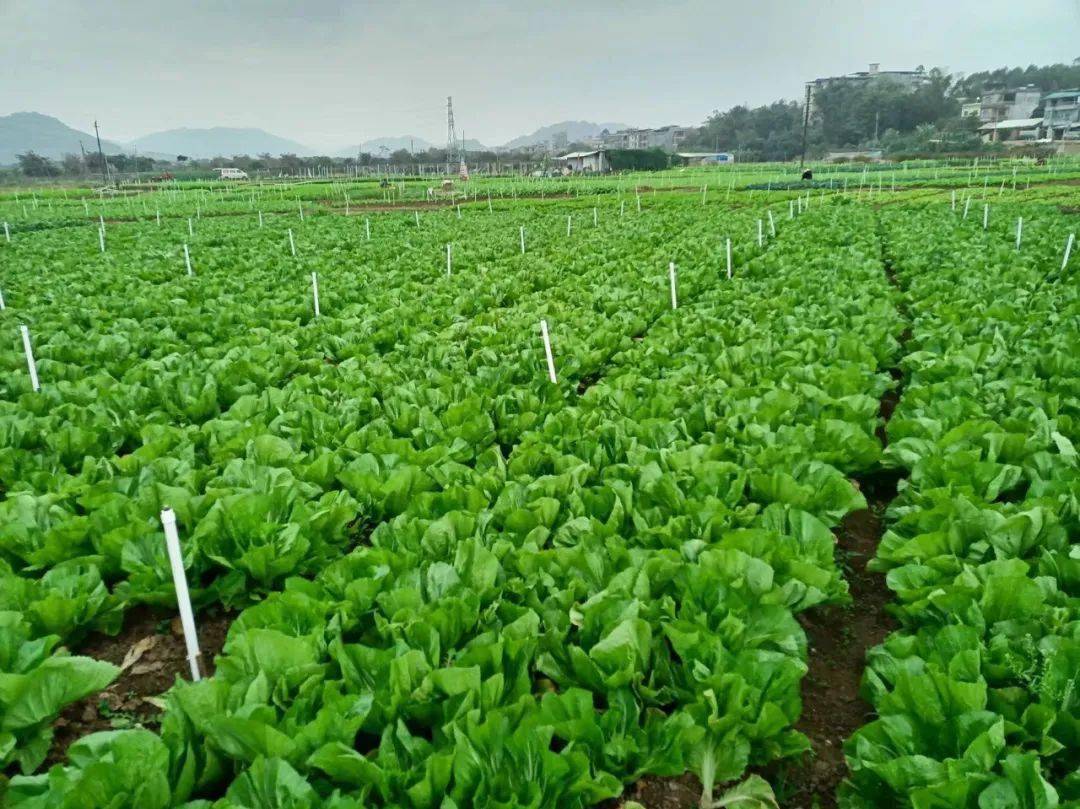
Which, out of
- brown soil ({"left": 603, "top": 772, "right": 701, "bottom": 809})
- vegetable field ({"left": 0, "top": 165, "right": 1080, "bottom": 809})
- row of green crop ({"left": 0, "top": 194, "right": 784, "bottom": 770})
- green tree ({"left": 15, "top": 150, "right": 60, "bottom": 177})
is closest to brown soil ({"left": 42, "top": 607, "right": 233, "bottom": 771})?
vegetable field ({"left": 0, "top": 165, "right": 1080, "bottom": 809})

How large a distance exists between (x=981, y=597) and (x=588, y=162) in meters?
104

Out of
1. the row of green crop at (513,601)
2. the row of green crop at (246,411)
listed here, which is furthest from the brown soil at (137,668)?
the row of green crop at (513,601)

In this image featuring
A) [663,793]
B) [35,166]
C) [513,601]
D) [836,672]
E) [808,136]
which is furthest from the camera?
[808,136]

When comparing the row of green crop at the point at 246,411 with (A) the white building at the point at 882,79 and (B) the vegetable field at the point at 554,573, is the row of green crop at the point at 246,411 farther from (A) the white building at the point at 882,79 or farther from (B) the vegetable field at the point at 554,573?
(A) the white building at the point at 882,79

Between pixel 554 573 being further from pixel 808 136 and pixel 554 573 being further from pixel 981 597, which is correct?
pixel 808 136

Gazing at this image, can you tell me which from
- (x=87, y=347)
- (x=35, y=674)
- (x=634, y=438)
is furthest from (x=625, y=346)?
(x=35, y=674)

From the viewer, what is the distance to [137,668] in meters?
3.99

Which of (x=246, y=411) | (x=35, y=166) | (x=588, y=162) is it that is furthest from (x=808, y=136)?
(x=246, y=411)

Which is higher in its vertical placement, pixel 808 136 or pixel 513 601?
pixel 808 136

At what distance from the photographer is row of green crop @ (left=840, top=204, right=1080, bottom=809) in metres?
2.67

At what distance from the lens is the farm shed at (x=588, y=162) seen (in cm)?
9212

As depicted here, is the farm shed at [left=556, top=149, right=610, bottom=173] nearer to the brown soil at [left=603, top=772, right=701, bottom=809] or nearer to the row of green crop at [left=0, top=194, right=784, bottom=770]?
the row of green crop at [left=0, top=194, right=784, bottom=770]

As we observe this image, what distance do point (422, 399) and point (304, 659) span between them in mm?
4220

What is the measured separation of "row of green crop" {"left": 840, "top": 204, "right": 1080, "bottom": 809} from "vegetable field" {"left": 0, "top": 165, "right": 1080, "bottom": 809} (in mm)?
16
